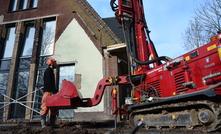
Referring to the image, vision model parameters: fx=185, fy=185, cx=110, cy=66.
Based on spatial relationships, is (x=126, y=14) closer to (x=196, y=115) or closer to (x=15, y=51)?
(x=196, y=115)

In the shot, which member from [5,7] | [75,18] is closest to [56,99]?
[75,18]

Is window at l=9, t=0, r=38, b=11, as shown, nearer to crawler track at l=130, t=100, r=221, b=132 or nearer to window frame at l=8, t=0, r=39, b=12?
window frame at l=8, t=0, r=39, b=12

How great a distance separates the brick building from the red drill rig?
5161 millimetres

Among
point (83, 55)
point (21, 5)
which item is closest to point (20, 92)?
point (83, 55)

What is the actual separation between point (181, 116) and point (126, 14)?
4.41 metres

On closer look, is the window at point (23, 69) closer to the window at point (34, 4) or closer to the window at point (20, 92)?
the window at point (20, 92)

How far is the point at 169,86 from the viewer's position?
16.9ft

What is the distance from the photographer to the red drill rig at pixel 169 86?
3805 mm

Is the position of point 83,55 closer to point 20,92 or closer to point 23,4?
point 20,92

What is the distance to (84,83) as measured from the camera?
11992 millimetres

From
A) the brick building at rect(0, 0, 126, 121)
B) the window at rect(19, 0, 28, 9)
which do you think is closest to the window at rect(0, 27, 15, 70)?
the brick building at rect(0, 0, 126, 121)

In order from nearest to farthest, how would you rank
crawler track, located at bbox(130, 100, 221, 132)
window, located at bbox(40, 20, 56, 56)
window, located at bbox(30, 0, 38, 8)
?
crawler track, located at bbox(130, 100, 221, 132) → window, located at bbox(40, 20, 56, 56) → window, located at bbox(30, 0, 38, 8)

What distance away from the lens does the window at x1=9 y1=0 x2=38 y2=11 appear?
1583 centimetres

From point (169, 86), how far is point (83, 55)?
840 centimetres
